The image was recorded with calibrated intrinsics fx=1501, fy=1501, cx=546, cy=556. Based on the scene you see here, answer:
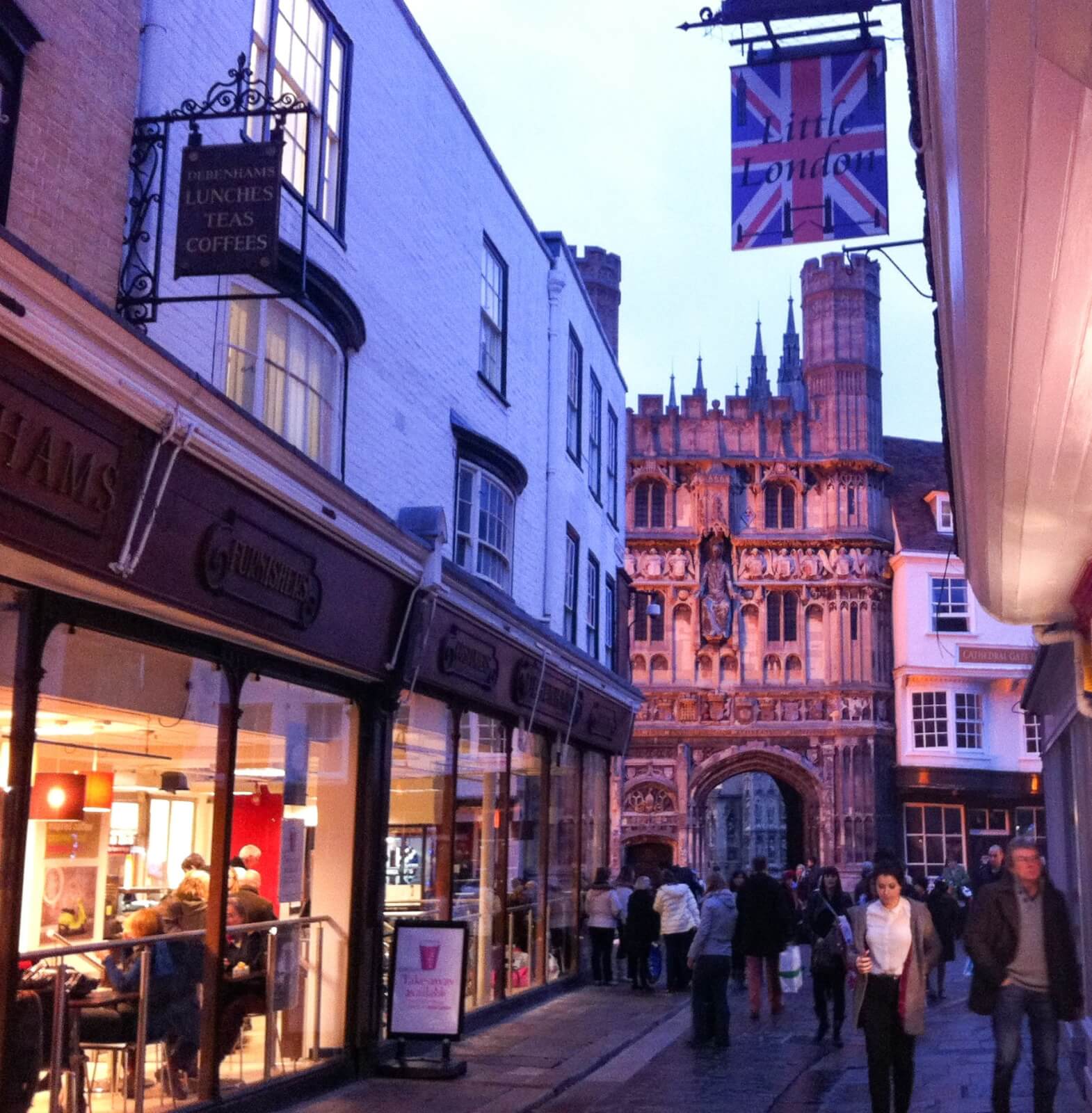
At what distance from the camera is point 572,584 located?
69.5 feet

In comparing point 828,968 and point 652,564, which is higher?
point 652,564

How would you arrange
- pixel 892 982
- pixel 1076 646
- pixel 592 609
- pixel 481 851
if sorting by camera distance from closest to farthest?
1. pixel 892 982
2. pixel 1076 646
3. pixel 481 851
4. pixel 592 609

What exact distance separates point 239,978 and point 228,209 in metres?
4.86

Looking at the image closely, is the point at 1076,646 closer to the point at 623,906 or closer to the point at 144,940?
the point at 144,940

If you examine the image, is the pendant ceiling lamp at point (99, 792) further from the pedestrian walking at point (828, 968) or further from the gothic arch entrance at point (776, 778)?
the gothic arch entrance at point (776, 778)

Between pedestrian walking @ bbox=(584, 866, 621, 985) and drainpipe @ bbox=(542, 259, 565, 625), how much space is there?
13.2 ft

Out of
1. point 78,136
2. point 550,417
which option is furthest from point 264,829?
point 550,417

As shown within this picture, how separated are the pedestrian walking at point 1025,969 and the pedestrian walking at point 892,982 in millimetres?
302

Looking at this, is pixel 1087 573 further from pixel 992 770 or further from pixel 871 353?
pixel 871 353

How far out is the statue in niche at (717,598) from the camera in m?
44.6

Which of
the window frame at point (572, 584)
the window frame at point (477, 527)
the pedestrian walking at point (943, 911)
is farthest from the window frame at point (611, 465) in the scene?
the pedestrian walking at point (943, 911)

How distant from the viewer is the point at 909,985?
27.4 feet

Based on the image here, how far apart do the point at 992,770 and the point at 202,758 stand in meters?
36.2

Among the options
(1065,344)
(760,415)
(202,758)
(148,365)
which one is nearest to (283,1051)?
(202,758)
